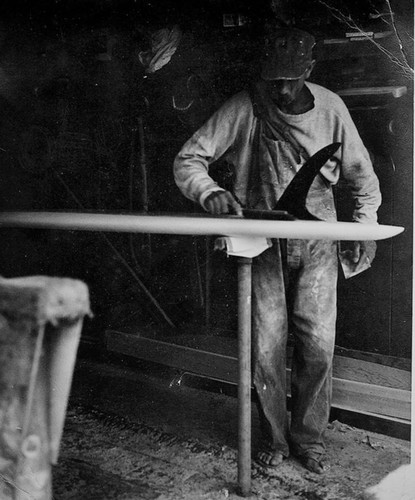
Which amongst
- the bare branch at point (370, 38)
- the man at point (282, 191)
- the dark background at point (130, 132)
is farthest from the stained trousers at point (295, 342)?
the bare branch at point (370, 38)

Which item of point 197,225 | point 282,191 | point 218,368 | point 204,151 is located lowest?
point 218,368

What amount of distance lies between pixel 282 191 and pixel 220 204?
0.73 ft

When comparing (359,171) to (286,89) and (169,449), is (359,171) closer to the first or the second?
(286,89)

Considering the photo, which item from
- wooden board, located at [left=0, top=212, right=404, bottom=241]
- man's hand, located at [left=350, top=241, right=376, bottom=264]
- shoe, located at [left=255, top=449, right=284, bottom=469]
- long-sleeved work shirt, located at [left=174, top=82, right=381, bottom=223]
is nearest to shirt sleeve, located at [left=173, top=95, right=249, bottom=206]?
long-sleeved work shirt, located at [left=174, top=82, right=381, bottom=223]

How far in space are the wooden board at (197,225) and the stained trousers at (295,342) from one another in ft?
0.44

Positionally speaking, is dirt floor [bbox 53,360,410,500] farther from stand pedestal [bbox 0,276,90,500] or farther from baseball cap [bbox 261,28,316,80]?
baseball cap [bbox 261,28,316,80]

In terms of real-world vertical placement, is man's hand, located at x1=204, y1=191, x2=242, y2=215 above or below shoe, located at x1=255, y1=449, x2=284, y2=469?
above

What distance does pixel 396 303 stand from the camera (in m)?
2.23

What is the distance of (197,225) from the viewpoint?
2.17 metres

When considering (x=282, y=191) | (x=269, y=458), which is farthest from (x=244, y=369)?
(x=282, y=191)

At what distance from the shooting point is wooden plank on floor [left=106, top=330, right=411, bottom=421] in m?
2.31

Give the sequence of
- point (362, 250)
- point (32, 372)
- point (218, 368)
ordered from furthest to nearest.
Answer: point (218, 368), point (362, 250), point (32, 372)

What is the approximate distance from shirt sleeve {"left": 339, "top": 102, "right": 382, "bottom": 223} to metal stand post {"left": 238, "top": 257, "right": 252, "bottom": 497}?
1.47ft

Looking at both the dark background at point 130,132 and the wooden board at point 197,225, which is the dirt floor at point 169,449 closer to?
the dark background at point 130,132
